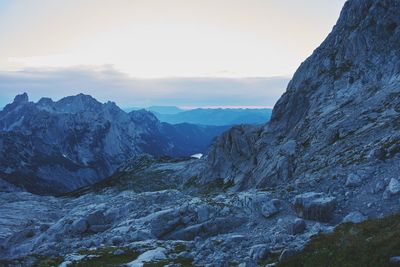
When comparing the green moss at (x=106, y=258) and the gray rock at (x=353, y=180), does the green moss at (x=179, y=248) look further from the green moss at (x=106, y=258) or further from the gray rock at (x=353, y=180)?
the gray rock at (x=353, y=180)

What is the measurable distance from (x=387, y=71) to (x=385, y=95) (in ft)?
42.4

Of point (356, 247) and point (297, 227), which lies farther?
point (297, 227)

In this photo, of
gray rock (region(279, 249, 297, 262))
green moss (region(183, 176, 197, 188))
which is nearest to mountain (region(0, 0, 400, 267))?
gray rock (region(279, 249, 297, 262))

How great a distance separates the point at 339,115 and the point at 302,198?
27906 millimetres

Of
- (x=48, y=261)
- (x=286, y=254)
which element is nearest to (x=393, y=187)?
(x=286, y=254)

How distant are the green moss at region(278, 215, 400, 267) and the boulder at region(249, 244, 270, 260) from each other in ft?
8.07

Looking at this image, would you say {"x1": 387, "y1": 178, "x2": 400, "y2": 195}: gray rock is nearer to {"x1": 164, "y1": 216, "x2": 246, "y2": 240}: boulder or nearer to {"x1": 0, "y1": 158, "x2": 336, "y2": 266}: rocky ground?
{"x1": 0, "y1": 158, "x2": 336, "y2": 266}: rocky ground

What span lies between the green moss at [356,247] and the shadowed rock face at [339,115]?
39.0ft

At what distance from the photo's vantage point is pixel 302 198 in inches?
1363

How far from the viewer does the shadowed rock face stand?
42875 millimetres

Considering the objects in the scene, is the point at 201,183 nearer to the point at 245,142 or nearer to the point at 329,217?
the point at 245,142

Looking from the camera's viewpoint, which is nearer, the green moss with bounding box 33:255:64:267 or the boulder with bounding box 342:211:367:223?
the boulder with bounding box 342:211:367:223

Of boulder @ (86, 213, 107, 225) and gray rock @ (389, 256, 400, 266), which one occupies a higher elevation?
gray rock @ (389, 256, 400, 266)

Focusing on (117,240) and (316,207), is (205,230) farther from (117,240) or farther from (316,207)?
(316,207)
